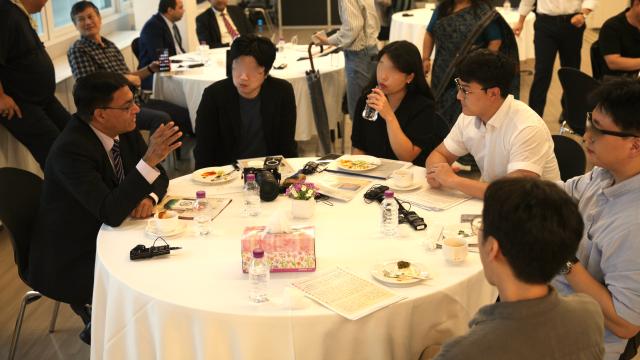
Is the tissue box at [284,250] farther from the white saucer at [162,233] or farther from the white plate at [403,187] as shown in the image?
the white plate at [403,187]

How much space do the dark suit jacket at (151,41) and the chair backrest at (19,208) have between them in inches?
120

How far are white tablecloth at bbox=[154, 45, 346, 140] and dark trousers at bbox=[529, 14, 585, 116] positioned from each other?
172 cm

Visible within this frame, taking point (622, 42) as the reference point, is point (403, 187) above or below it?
below

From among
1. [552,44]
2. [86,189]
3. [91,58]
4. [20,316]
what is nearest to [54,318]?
[20,316]

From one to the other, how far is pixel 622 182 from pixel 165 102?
3996 mm

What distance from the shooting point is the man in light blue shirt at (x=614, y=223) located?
6.21ft

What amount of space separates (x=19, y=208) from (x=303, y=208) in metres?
1.14

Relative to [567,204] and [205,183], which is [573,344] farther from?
[205,183]

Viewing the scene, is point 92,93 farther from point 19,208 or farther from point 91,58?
point 91,58

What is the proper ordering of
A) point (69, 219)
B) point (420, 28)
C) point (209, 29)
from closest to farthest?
point (69, 219)
point (209, 29)
point (420, 28)

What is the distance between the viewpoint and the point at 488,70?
2.70 meters

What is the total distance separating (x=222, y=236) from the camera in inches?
93.9

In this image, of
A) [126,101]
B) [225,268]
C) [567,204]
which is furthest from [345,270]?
[126,101]

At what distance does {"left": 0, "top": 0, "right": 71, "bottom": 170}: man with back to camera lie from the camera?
393cm
